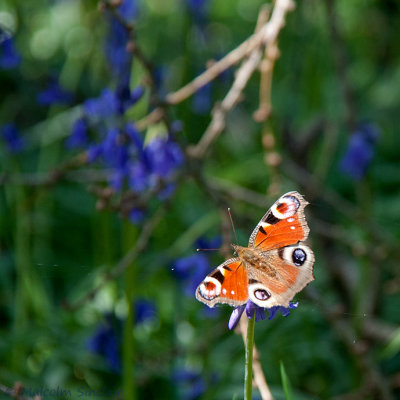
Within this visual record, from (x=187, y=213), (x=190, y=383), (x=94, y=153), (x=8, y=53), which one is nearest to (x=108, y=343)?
(x=190, y=383)

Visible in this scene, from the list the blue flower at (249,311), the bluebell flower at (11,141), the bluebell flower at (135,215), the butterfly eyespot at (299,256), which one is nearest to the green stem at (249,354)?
the blue flower at (249,311)

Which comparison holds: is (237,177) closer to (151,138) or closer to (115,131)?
(151,138)

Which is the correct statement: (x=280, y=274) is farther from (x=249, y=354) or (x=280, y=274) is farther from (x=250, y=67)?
(x=250, y=67)

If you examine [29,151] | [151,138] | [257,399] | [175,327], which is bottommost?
[257,399]

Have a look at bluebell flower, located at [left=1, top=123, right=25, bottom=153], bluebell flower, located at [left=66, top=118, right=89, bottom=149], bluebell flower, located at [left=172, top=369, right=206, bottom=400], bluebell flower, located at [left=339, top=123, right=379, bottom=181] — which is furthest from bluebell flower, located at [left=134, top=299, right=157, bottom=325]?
bluebell flower, located at [left=339, top=123, right=379, bottom=181]

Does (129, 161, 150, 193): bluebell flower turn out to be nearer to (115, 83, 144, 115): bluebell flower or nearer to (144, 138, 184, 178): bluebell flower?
(144, 138, 184, 178): bluebell flower

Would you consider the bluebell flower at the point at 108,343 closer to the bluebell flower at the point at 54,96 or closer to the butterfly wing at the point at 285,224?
the bluebell flower at the point at 54,96

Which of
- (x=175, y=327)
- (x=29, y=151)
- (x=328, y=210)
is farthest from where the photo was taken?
(x=29, y=151)

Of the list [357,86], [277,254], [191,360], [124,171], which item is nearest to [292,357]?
[191,360]
